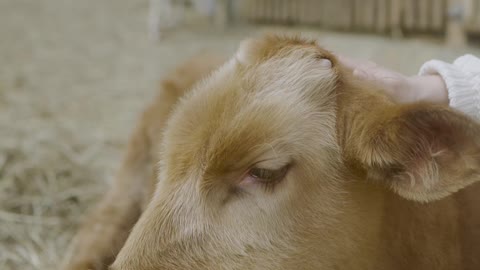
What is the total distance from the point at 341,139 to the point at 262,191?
0.23m

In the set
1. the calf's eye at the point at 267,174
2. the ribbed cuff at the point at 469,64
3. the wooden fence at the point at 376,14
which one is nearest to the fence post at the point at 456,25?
the wooden fence at the point at 376,14

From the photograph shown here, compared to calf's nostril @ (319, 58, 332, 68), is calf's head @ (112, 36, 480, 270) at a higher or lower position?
lower

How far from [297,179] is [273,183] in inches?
2.3

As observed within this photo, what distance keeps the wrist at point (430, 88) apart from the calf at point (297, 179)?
0.27 m

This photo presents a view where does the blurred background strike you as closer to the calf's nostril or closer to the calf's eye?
→ the calf's eye

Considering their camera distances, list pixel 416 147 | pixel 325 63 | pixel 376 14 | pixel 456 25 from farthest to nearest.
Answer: pixel 376 14
pixel 456 25
pixel 325 63
pixel 416 147

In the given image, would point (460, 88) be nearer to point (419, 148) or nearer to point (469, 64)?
point (469, 64)

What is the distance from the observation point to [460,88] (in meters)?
1.73

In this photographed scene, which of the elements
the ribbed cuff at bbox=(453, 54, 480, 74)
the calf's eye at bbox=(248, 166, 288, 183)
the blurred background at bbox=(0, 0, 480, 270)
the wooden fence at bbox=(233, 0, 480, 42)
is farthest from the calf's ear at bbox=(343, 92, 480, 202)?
the wooden fence at bbox=(233, 0, 480, 42)

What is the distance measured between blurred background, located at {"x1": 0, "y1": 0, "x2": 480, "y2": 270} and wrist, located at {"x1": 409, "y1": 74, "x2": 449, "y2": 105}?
1601 millimetres

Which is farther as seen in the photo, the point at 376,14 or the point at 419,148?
the point at 376,14

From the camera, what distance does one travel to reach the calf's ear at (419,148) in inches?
51.4

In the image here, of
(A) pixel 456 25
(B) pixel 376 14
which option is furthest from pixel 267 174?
(B) pixel 376 14

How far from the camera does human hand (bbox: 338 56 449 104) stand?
169cm
